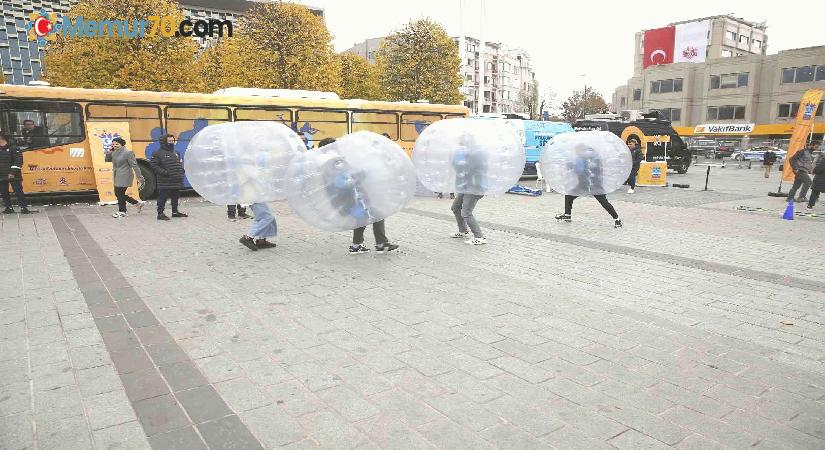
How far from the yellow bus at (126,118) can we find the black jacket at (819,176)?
11.7m

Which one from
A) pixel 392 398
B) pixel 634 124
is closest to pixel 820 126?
pixel 634 124

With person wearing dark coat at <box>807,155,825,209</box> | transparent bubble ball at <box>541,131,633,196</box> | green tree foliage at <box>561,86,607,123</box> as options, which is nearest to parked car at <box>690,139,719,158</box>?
green tree foliage at <box>561,86,607,123</box>

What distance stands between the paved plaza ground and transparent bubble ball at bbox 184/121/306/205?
1.01 m

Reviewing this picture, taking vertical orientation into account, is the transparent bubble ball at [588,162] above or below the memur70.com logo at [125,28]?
below

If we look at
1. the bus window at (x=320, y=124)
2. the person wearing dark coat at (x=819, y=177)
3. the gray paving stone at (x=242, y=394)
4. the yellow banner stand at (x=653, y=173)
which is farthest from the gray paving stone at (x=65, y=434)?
the yellow banner stand at (x=653, y=173)

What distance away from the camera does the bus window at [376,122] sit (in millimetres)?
16703

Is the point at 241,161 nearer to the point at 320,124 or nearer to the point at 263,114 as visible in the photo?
the point at 263,114

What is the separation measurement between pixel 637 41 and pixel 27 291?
96886 mm

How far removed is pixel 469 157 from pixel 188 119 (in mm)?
10257

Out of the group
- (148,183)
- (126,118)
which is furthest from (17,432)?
(148,183)

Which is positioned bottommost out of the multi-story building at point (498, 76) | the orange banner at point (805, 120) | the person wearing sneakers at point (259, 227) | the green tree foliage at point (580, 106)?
the person wearing sneakers at point (259, 227)

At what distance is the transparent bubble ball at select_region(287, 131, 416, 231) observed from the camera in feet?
19.4

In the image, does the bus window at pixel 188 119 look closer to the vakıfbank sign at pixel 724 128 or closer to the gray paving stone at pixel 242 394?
the gray paving stone at pixel 242 394

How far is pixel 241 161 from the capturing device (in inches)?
261
